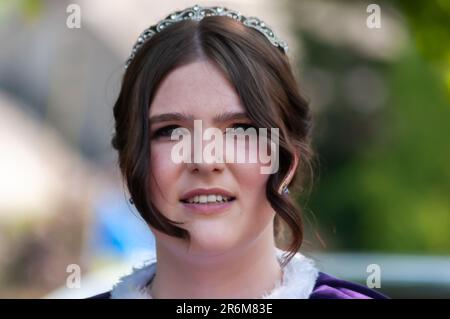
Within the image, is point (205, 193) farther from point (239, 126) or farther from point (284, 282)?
point (284, 282)

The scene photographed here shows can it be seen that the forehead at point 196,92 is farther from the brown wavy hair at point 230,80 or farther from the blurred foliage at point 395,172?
the blurred foliage at point 395,172

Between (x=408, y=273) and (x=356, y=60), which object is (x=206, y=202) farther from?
(x=356, y=60)

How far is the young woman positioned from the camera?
1.41m

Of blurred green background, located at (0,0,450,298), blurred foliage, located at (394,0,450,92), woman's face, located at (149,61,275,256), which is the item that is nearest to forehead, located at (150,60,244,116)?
woman's face, located at (149,61,275,256)

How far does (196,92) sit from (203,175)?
0.15 m

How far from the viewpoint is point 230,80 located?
1.44 m

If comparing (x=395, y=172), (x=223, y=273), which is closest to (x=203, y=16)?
(x=223, y=273)

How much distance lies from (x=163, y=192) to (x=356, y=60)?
7.72 metres

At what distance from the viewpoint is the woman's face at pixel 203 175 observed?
140 cm

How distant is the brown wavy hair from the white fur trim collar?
32 millimetres

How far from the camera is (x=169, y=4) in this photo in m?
4.49

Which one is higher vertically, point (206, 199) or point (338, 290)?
point (206, 199)

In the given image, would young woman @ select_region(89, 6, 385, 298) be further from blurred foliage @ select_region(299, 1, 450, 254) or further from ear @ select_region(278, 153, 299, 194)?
blurred foliage @ select_region(299, 1, 450, 254)

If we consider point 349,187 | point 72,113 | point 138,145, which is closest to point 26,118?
point 72,113
